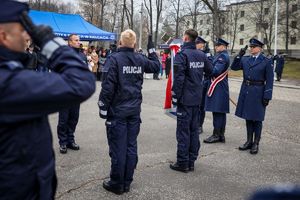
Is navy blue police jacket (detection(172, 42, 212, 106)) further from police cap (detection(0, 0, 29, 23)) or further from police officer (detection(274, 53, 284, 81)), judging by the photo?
police officer (detection(274, 53, 284, 81))

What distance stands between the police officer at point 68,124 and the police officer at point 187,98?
1.70 m

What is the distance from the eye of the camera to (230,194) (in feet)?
16.2

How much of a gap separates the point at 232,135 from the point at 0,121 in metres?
7.05

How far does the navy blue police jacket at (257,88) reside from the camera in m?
6.88

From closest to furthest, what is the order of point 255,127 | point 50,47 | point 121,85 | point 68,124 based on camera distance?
point 50,47, point 121,85, point 68,124, point 255,127

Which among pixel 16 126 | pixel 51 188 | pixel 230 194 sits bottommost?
pixel 230 194

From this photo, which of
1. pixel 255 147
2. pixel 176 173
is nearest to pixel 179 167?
pixel 176 173

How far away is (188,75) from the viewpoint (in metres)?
5.87

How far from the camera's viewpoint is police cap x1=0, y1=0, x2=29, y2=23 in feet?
Result: 6.32

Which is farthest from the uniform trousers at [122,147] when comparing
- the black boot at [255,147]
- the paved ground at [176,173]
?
the black boot at [255,147]

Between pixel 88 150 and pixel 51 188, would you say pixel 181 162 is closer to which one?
pixel 88 150

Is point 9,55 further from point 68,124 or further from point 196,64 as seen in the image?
point 68,124

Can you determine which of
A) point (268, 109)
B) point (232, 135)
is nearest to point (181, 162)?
point (232, 135)

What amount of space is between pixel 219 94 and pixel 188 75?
204cm
